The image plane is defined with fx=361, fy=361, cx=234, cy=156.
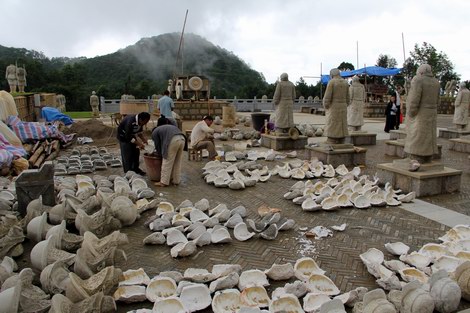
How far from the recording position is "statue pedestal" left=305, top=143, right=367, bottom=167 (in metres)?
8.12

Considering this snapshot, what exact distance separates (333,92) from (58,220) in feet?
20.6

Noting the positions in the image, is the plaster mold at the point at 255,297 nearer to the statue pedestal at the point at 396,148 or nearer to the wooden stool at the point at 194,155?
the wooden stool at the point at 194,155

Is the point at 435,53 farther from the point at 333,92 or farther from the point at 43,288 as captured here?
the point at 43,288

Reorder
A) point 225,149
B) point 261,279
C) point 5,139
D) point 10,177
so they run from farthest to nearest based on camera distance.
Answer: point 225,149, point 5,139, point 10,177, point 261,279

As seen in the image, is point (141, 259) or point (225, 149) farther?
point (225, 149)

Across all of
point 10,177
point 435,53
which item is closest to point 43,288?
point 10,177

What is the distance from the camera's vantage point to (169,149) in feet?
20.4

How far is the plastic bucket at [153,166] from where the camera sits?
21.8ft

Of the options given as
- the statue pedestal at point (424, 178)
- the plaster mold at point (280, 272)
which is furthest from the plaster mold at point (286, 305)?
the statue pedestal at point (424, 178)

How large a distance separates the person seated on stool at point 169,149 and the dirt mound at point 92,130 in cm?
668

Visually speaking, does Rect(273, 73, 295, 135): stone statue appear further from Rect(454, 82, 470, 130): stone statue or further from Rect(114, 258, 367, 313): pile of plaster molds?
Rect(114, 258, 367, 313): pile of plaster molds

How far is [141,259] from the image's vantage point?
378 cm

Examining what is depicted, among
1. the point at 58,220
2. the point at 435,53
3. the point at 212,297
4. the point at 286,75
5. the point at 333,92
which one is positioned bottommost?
the point at 212,297

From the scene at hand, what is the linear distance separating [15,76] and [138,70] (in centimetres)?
3474
